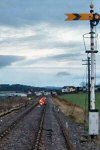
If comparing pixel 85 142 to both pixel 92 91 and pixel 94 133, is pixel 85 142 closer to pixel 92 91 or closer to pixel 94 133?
pixel 94 133

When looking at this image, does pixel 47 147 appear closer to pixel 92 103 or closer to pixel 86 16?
pixel 92 103

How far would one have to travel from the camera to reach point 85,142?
76.1 feet

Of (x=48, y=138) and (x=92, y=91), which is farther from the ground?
(x=92, y=91)

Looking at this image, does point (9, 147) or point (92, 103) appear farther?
point (92, 103)

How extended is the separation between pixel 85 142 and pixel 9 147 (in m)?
3.90

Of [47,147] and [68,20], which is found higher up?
[68,20]

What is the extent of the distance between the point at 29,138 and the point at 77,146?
14.3 ft

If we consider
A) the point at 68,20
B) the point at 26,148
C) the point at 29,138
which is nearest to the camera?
the point at 26,148

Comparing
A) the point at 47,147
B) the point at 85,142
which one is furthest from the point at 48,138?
the point at 47,147

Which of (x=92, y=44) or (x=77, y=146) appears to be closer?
(x=77, y=146)

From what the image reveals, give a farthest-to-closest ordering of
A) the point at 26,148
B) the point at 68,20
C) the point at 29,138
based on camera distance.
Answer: the point at 29,138 < the point at 68,20 < the point at 26,148

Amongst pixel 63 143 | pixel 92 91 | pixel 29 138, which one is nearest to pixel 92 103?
pixel 92 91

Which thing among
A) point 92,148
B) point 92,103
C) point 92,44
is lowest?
point 92,148

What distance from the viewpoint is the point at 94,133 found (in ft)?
75.4
